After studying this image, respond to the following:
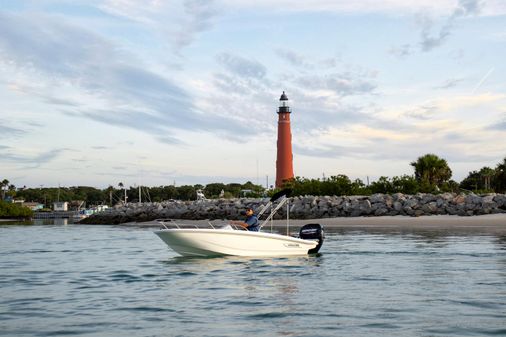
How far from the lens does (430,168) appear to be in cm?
7050

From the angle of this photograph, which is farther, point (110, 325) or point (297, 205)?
point (297, 205)

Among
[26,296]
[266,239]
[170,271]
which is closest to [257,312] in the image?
[26,296]

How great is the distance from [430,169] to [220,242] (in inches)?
2086

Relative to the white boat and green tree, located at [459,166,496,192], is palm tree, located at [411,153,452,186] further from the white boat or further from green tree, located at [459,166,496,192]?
the white boat

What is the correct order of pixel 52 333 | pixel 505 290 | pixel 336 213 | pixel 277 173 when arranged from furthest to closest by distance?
pixel 277 173 → pixel 336 213 → pixel 505 290 → pixel 52 333

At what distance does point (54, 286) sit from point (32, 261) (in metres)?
8.12

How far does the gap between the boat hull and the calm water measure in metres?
0.38

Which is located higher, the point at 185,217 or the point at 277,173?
the point at 277,173

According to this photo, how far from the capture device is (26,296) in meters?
14.8

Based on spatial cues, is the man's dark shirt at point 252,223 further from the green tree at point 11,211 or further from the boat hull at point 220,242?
the green tree at point 11,211

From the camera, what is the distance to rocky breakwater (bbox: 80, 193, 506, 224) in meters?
52.6

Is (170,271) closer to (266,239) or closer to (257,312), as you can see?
(266,239)

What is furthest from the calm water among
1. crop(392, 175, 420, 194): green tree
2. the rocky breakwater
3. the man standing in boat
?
Result: crop(392, 175, 420, 194): green tree

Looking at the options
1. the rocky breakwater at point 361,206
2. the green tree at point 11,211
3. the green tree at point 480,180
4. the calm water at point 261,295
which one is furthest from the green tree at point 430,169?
the green tree at point 11,211
